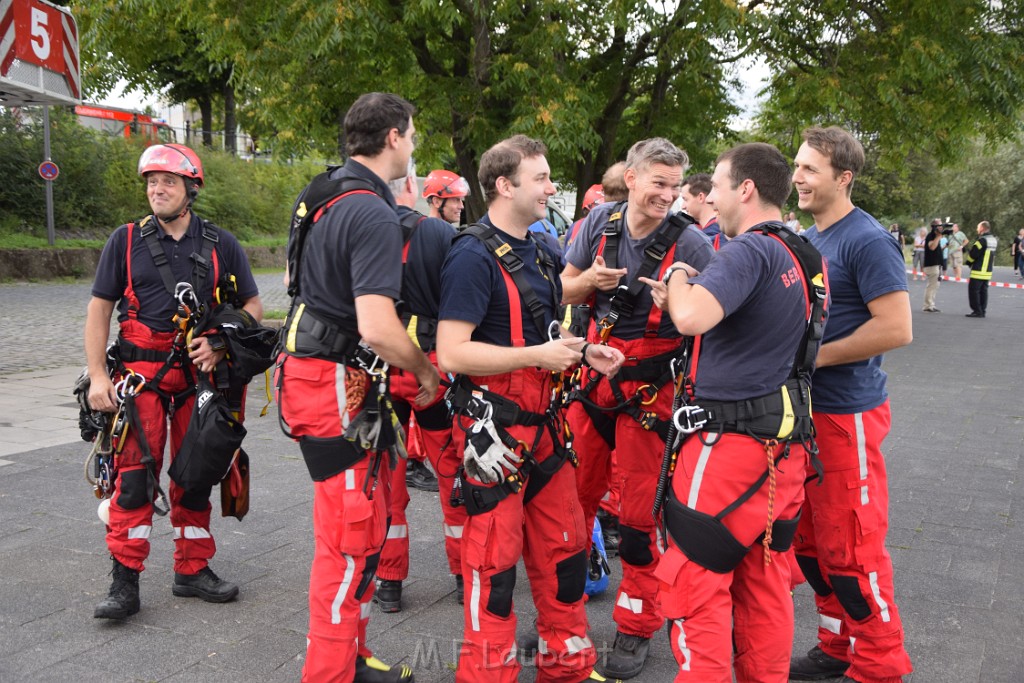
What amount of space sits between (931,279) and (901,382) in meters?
9.97

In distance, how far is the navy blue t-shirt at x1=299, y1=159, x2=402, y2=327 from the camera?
10.2 feet

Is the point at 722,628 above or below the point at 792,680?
above

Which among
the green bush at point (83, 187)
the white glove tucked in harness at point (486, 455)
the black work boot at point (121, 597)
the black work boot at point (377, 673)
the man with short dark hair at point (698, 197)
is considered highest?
the green bush at point (83, 187)

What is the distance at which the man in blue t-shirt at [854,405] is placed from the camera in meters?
3.53

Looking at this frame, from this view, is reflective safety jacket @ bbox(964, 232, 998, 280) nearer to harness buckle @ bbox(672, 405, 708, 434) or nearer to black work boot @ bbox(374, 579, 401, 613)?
black work boot @ bbox(374, 579, 401, 613)

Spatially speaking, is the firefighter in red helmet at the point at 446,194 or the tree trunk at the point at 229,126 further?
the tree trunk at the point at 229,126

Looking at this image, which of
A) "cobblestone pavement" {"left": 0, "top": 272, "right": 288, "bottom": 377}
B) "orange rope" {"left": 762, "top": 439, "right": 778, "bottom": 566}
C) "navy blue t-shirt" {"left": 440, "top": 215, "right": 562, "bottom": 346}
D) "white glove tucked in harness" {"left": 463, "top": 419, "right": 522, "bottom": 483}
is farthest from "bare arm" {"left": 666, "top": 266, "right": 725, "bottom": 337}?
"cobblestone pavement" {"left": 0, "top": 272, "right": 288, "bottom": 377}

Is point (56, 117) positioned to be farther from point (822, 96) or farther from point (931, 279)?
point (931, 279)

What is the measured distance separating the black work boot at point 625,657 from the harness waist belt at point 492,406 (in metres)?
1.17

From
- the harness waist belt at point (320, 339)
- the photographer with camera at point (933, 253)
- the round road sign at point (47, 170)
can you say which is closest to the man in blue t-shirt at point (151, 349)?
the harness waist belt at point (320, 339)

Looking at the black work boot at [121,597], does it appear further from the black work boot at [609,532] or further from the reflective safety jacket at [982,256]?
the reflective safety jacket at [982,256]

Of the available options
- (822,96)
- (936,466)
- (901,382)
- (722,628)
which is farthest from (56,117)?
(722,628)

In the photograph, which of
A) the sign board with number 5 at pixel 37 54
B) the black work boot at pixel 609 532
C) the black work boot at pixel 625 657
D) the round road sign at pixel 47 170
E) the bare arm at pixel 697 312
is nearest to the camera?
the bare arm at pixel 697 312

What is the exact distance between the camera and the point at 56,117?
23047 mm
